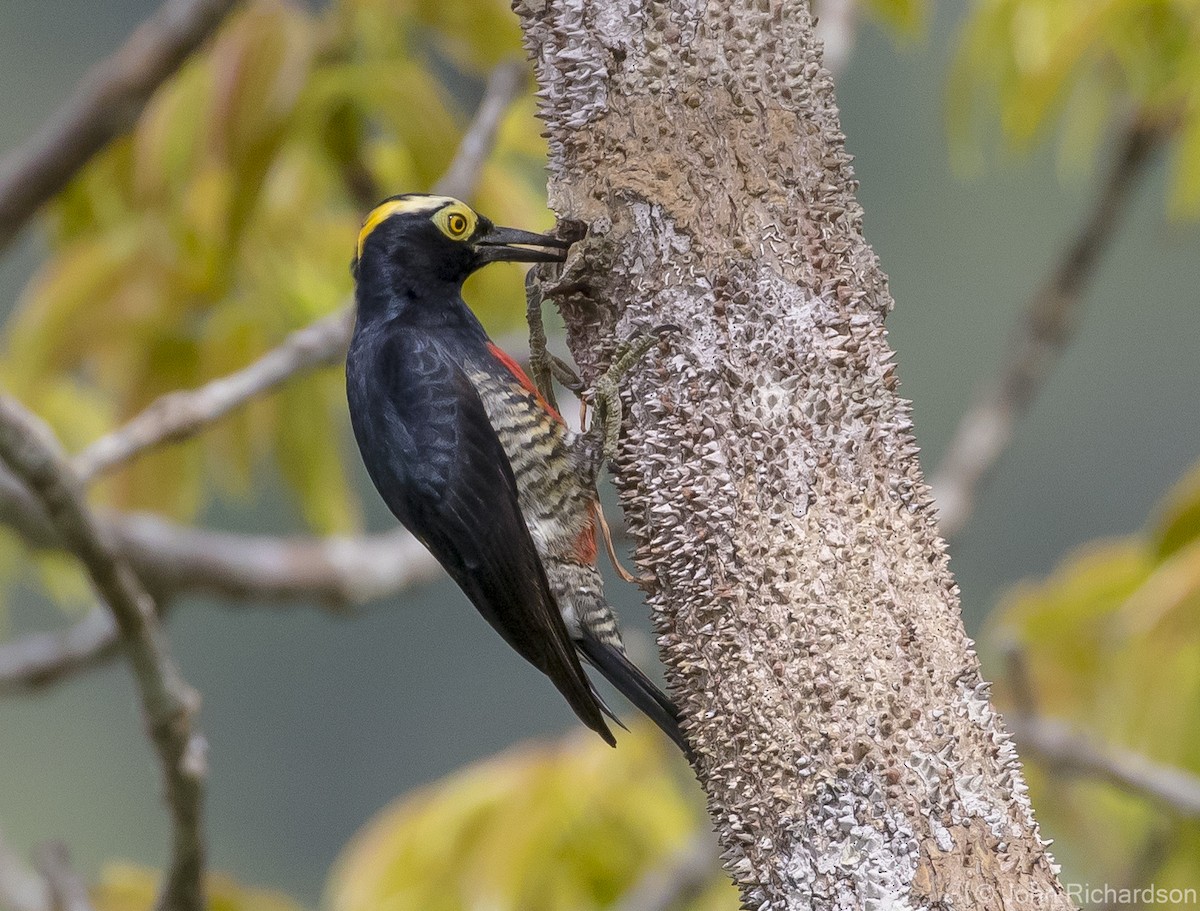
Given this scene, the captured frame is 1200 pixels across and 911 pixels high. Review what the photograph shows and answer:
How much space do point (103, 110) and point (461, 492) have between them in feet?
5.25

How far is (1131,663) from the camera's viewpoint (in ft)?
10.4

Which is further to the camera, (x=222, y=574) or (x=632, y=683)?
(x=222, y=574)

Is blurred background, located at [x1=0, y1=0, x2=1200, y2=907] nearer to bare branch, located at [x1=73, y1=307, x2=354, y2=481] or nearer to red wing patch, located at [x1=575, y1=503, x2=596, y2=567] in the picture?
bare branch, located at [x1=73, y1=307, x2=354, y2=481]

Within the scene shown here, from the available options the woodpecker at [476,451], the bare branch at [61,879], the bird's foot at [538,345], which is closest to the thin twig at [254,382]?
the woodpecker at [476,451]

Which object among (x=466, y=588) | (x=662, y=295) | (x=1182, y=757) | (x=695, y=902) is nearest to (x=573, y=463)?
(x=466, y=588)

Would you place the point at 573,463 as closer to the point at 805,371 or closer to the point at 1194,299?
the point at 805,371

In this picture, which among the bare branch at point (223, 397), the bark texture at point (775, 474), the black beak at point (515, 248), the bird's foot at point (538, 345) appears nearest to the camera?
the bark texture at point (775, 474)

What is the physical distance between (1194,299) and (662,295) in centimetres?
1777

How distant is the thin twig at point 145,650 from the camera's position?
267 cm

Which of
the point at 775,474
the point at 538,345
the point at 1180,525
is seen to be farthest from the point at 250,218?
the point at 1180,525

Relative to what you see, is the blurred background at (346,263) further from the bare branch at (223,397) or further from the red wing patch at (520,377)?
the red wing patch at (520,377)

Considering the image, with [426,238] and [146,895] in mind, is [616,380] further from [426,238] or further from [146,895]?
[146,895]

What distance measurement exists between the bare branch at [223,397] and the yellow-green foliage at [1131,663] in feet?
5.78

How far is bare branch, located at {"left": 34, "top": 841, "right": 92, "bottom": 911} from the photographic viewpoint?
114 inches
